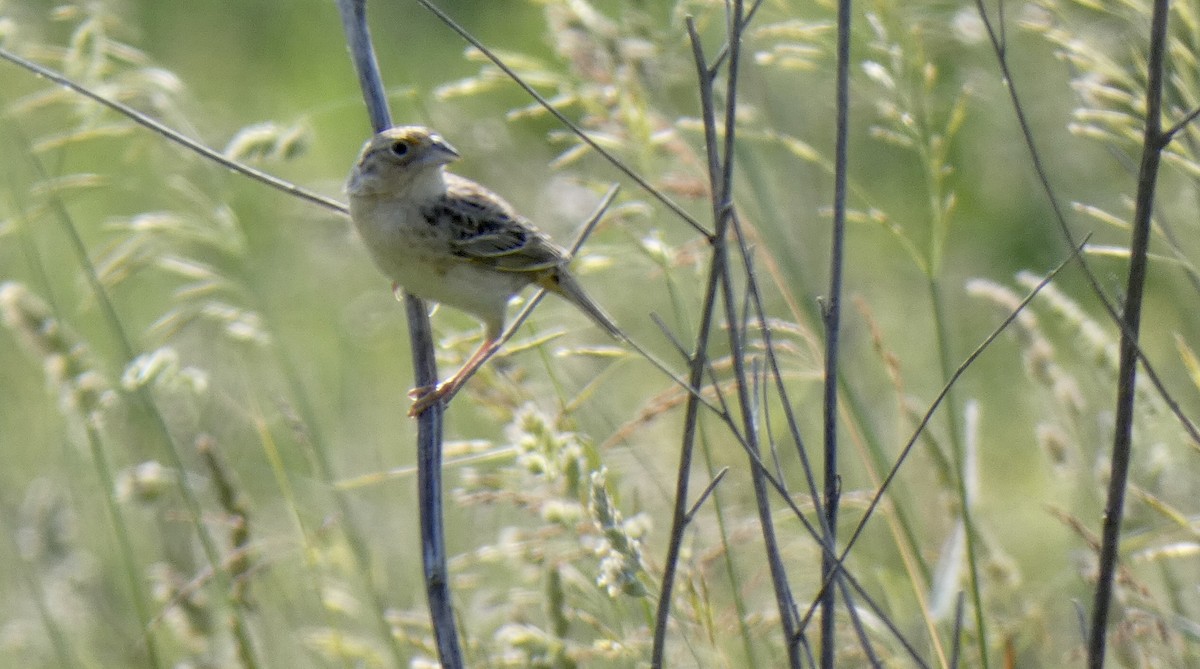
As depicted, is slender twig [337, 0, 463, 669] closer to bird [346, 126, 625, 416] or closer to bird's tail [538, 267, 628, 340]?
bird [346, 126, 625, 416]

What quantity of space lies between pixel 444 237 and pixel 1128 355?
1.63 meters

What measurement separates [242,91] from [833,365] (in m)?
6.72

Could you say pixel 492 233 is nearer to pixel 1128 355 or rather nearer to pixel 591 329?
pixel 1128 355

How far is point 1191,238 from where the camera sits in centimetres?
452

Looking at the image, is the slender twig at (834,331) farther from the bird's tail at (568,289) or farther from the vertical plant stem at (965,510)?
the bird's tail at (568,289)

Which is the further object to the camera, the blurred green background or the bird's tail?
the bird's tail

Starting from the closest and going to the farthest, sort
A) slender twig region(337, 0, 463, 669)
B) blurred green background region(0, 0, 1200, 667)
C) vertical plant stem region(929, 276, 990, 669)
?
slender twig region(337, 0, 463, 669) < vertical plant stem region(929, 276, 990, 669) < blurred green background region(0, 0, 1200, 667)

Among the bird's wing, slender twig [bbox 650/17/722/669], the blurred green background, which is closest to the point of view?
slender twig [bbox 650/17/722/669]

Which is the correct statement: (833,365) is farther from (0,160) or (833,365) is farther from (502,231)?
(0,160)

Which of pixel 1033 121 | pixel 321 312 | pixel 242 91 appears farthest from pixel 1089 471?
pixel 242 91

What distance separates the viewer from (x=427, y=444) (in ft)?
7.50

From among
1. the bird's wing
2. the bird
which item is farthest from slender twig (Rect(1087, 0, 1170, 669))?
the bird's wing

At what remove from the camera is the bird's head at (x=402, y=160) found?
305cm

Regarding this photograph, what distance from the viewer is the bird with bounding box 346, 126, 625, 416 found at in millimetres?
3031
